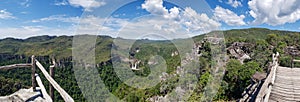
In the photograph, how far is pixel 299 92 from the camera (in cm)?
650

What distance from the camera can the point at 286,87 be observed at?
22.9ft

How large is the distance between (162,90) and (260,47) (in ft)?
51.8

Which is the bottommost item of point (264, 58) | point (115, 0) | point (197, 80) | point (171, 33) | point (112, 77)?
point (112, 77)

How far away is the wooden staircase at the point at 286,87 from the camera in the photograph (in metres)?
6.24

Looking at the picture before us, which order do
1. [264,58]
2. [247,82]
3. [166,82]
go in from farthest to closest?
[166,82] → [264,58] → [247,82]

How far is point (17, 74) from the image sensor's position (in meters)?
65.6

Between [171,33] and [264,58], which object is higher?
[171,33]

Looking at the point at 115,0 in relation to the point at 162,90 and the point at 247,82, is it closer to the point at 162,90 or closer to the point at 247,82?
the point at 247,82

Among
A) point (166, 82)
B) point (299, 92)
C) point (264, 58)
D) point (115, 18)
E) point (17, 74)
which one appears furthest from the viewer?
point (17, 74)

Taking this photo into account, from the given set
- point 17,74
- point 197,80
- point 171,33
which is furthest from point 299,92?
point 17,74

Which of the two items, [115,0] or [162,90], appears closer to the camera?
[115,0]

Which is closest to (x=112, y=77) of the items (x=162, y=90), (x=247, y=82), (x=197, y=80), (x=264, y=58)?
(x=162, y=90)

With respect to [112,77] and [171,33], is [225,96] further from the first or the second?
[112,77]

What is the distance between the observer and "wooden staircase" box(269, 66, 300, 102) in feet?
20.5
